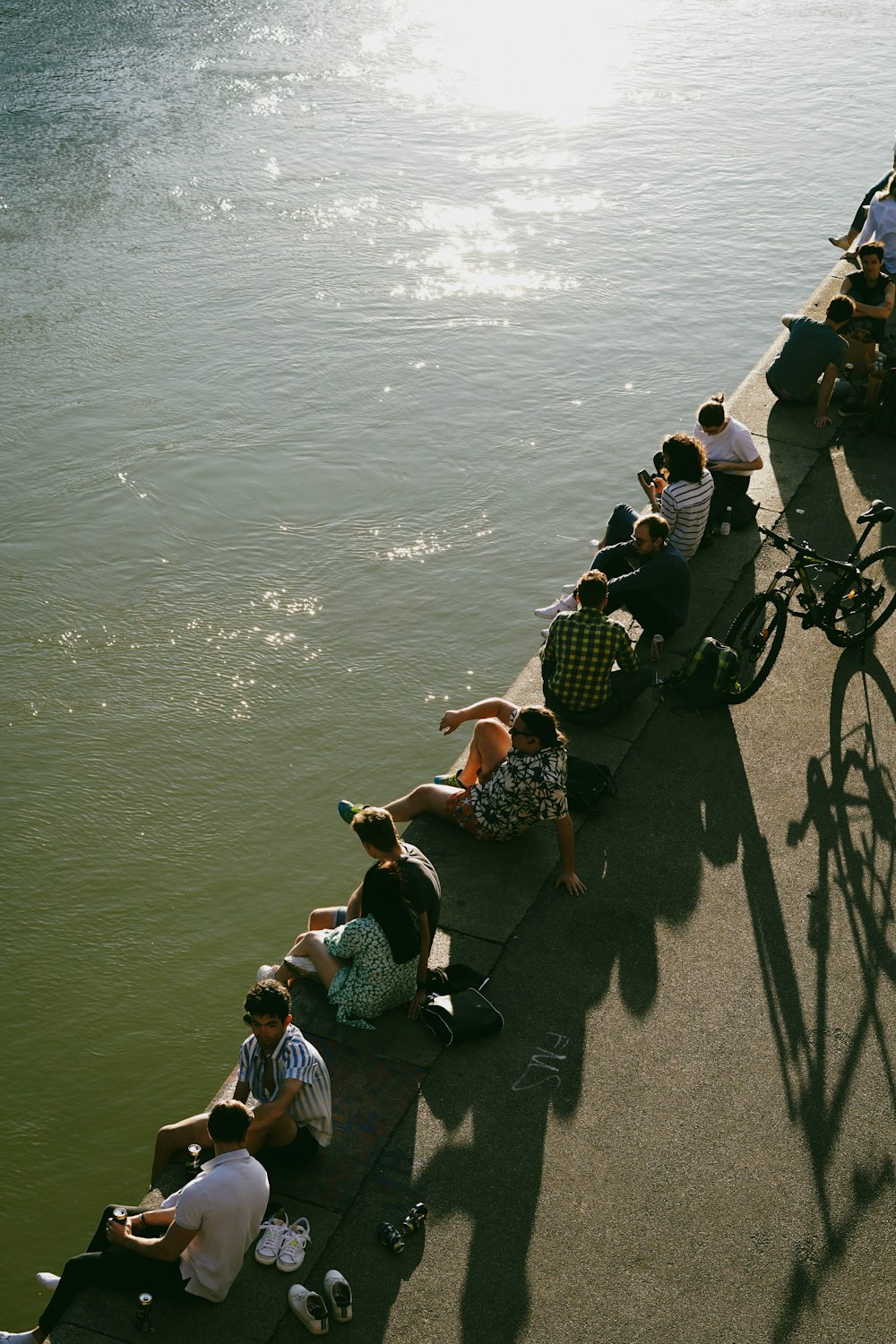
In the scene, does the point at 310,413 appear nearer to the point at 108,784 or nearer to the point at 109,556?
the point at 109,556

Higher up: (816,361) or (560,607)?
(816,361)

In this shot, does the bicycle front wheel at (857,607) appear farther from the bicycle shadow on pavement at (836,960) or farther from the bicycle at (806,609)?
the bicycle shadow on pavement at (836,960)

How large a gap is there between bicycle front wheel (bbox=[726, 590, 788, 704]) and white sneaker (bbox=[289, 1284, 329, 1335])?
15.4 ft

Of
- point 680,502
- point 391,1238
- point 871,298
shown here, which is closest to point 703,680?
point 680,502

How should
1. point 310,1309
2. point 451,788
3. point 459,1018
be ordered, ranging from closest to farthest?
1. point 310,1309
2. point 459,1018
3. point 451,788

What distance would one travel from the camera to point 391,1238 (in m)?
5.73

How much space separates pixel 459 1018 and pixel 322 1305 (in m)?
1.54

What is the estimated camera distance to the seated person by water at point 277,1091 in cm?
578

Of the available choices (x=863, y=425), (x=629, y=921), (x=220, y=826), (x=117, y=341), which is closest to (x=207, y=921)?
(x=220, y=826)

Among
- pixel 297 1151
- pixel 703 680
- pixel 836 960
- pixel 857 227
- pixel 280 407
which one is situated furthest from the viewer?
pixel 857 227

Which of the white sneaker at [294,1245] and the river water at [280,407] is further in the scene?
the river water at [280,407]

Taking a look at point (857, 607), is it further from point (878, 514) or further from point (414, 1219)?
point (414, 1219)

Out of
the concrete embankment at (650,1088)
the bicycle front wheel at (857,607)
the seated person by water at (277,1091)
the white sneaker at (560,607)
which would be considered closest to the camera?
the concrete embankment at (650,1088)

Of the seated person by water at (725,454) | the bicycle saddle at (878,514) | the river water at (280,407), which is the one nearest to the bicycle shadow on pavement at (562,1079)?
the river water at (280,407)
